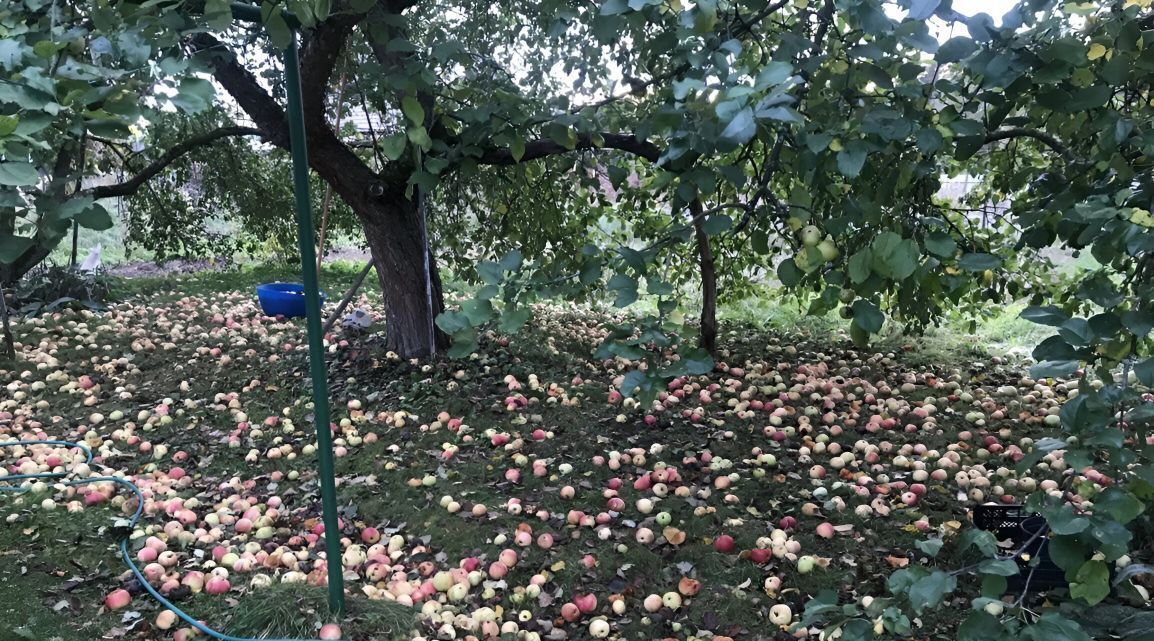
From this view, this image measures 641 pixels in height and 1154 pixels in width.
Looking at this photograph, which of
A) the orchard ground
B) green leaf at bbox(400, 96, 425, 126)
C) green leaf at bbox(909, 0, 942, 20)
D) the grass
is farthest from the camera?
the orchard ground

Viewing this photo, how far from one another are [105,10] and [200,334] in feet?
13.6

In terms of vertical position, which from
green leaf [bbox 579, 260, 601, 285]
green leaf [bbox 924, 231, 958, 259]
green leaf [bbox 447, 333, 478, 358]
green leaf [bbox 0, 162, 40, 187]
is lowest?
green leaf [bbox 447, 333, 478, 358]

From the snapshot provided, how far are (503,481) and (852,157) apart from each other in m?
2.21

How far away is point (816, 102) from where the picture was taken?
1.67 m

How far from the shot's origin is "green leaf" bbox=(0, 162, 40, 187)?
90cm

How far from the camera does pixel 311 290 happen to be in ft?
6.22

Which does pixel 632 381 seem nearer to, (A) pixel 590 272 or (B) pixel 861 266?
(A) pixel 590 272

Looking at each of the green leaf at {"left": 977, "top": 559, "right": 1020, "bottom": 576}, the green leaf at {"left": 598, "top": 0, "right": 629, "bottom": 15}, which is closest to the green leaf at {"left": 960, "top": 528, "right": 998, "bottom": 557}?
the green leaf at {"left": 977, "top": 559, "right": 1020, "bottom": 576}

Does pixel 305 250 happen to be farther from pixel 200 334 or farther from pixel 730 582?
pixel 200 334

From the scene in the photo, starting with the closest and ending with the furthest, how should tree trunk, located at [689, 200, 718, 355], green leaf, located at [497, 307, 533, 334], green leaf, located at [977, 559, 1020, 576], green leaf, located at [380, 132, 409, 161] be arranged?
green leaf, located at [977, 559, 1020, 576], green leaf, located at [497, 307, 533, 334], green leaf, located at [380, 132, 409, 161], tree trunk, located at [689, 200, 718, 355]

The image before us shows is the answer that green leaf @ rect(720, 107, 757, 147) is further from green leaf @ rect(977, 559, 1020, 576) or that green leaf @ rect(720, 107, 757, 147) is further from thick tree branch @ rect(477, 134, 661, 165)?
thick tree branch @ rect(477, 134, 661, 165)

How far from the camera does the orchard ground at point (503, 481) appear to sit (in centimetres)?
233

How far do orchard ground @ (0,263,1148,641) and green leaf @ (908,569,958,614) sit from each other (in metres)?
1.30

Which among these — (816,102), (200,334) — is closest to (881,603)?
(816,102)
